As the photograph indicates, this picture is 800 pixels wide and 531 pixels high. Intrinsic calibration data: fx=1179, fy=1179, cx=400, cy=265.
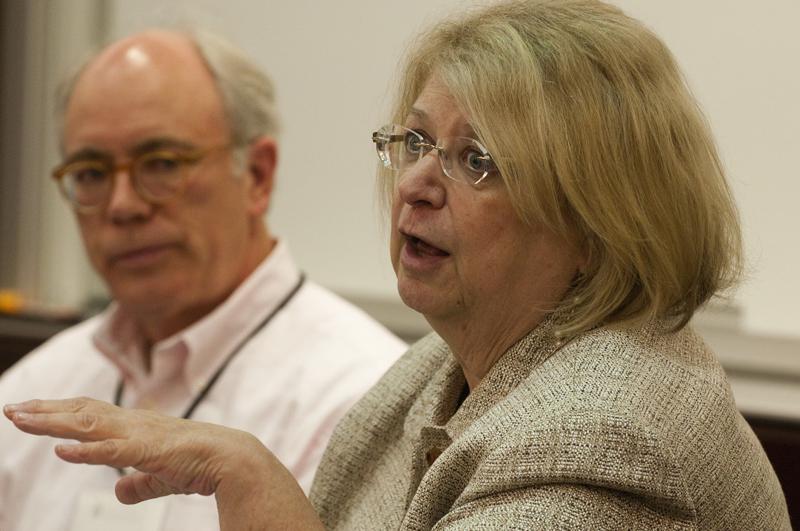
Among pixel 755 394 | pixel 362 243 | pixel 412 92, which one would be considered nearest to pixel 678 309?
pixel 412 92

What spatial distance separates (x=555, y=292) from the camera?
124cm

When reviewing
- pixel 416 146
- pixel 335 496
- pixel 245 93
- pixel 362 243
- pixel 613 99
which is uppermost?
pixel 613 99

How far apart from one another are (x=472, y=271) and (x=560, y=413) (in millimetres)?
199

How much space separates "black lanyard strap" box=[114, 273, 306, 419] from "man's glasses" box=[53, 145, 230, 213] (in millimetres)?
292

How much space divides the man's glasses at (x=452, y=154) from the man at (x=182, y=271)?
32.7 inches

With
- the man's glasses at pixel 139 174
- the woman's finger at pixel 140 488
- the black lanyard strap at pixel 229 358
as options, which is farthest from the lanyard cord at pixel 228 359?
the woman's finger at pixel 140 488

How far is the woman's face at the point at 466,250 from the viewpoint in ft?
3.99

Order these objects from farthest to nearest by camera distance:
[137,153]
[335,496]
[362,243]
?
[362,243]
[137,153]
[335,496]

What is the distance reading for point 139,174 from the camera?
2234mm

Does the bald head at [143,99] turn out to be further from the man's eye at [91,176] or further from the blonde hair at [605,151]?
the blonde hair at [605,151]

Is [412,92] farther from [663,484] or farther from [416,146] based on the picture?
[663,484]

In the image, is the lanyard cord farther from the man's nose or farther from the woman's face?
the woman's face

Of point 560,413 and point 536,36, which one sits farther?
point 536,36

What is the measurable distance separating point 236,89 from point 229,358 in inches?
21.3
